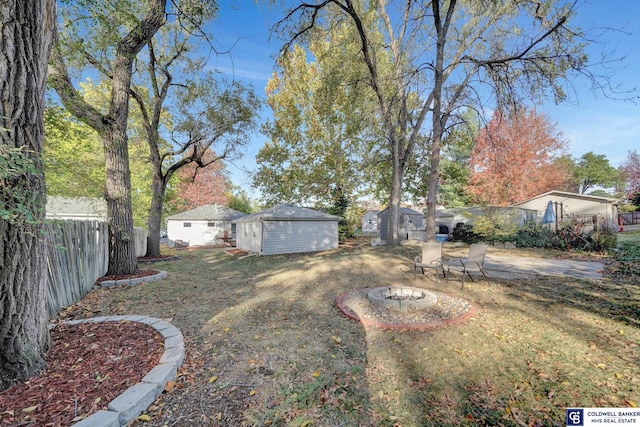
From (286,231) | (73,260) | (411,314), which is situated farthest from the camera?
(286,231)

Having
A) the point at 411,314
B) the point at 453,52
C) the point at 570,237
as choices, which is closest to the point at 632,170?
the point at 570,237

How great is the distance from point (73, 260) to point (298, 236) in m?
10.4

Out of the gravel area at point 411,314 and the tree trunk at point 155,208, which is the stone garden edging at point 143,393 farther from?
the tree trunk at point 155,208

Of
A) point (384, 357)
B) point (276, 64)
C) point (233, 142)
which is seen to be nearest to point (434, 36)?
point (276, 64)

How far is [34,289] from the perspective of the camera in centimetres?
252

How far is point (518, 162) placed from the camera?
21453mm

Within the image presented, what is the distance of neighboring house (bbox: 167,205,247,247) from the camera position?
70.7 feet

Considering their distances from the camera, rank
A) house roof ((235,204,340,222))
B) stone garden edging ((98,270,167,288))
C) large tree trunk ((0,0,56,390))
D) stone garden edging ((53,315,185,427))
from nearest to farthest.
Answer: stone garden edging ((53,315,185,427)) < large tree trunk ((0,0,56,390)) < stone garden edging ((98,270,167,288)) < house roof ((235,204,340,222))

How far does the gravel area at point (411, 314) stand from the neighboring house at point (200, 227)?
18.6 metres

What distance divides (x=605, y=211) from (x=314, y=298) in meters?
22.1

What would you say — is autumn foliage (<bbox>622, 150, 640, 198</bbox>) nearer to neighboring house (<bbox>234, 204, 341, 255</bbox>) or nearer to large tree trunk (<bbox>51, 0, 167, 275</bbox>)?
neighboring house (<bbox>234, 204, 341, 255</bbox>)

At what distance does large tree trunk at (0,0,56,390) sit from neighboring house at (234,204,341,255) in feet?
34.8

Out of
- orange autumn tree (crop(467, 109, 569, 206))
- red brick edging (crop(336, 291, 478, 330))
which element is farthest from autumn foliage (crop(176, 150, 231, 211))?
red brick edging (crop(336, 291, 478, 330))

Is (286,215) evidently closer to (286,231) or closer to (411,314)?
(286,231)
